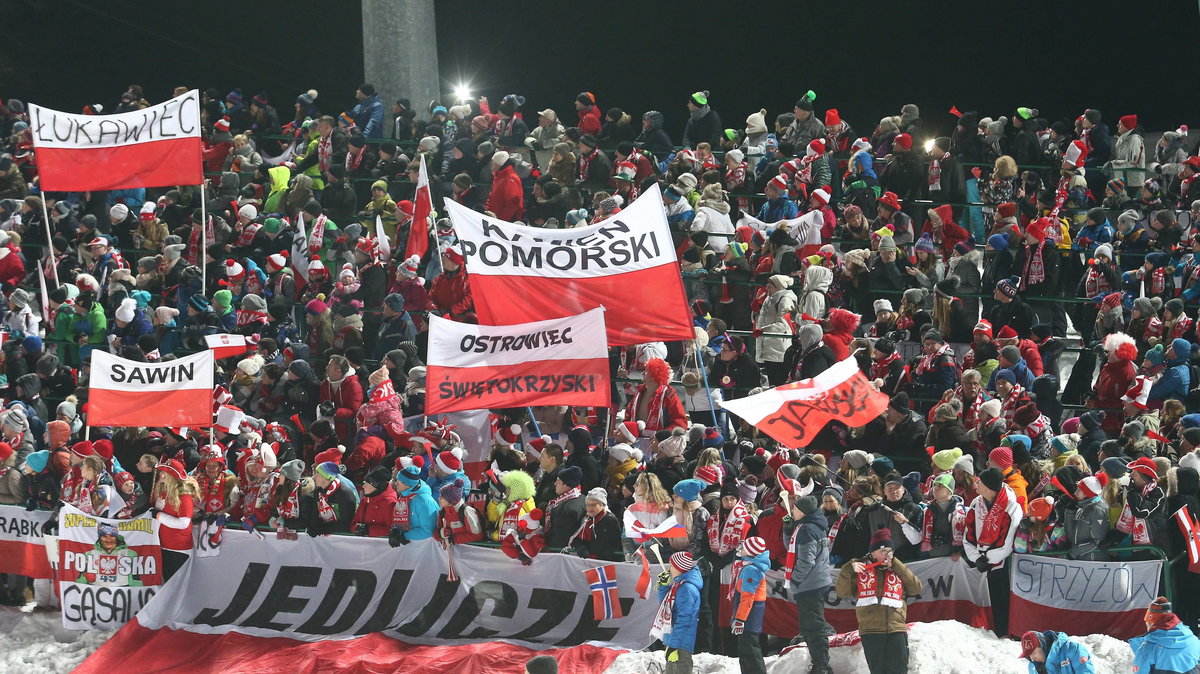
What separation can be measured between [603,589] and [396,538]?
5.78 feet

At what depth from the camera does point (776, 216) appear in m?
19.0

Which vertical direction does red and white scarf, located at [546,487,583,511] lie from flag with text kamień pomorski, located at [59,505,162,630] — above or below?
above

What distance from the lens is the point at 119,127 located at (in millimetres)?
18422

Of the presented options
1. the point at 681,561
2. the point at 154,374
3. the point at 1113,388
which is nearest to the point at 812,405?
the point at 681,561

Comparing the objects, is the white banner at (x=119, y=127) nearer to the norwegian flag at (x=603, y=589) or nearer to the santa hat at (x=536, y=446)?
the santa hat at (x=536, y=446)

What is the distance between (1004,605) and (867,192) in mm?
7523

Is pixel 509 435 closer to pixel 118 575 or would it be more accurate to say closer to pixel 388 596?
pixel 388 596

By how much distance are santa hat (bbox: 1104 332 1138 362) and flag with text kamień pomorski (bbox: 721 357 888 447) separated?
282 cm

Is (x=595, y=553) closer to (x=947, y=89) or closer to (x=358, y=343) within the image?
(x=358, y=343)

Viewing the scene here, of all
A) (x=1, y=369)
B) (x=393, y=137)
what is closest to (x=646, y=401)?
(x=1, y=369)

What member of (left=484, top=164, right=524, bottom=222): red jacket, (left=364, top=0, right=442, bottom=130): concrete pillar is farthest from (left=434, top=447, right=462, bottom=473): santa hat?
(left=364, top=0, right=442, bottom=130): concrete pillar

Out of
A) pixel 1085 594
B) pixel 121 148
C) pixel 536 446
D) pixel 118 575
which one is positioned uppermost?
pixel 121 148

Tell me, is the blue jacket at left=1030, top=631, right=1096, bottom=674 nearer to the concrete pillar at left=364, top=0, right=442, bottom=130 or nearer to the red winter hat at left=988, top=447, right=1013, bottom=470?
the red winter hat at left=988, top=447, right=1013, bottom=470

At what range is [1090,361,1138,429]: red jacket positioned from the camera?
603 inches
